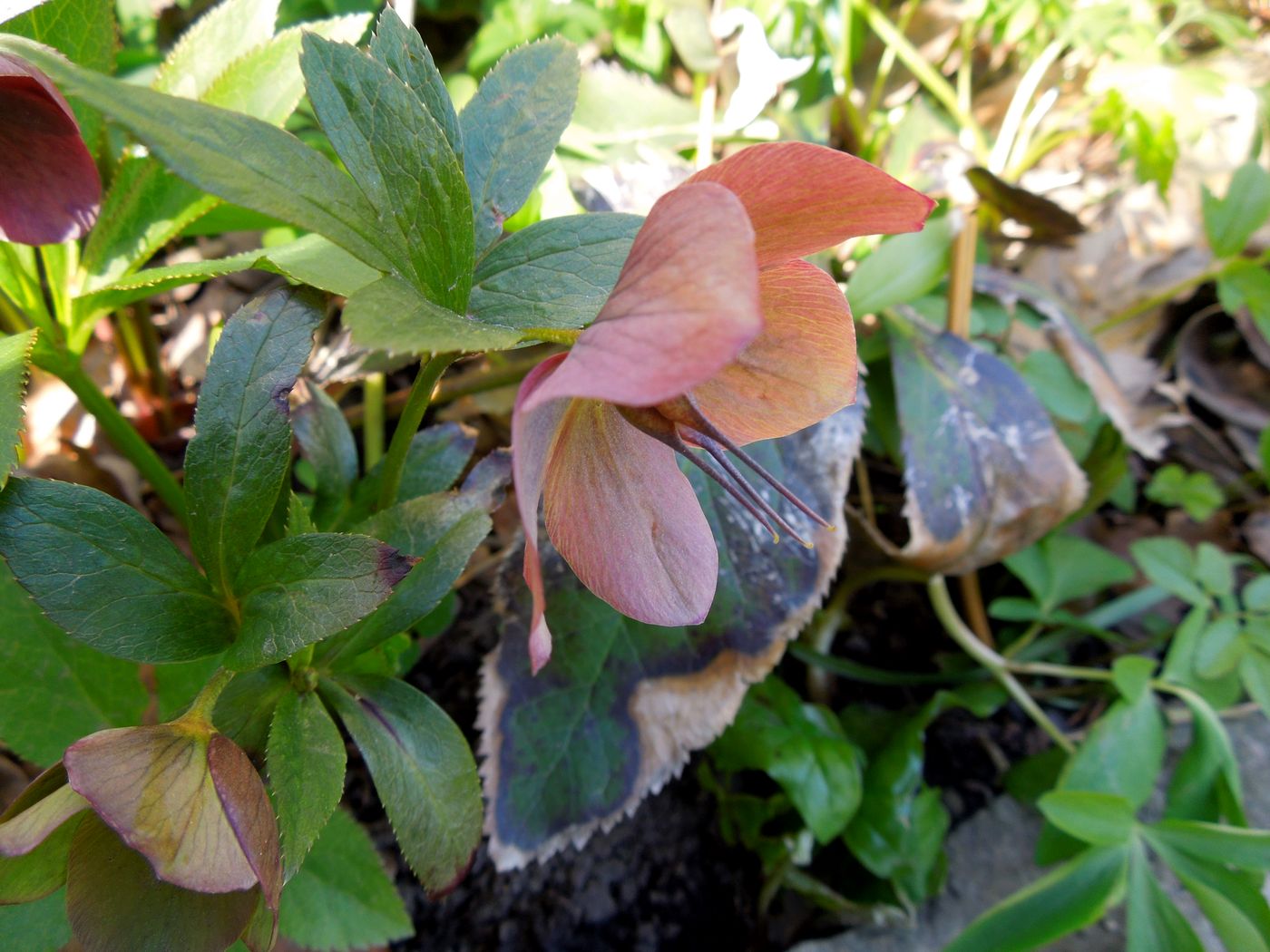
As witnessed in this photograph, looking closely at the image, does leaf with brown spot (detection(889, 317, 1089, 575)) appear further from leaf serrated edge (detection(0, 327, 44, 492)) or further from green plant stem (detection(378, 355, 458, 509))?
leaf serrated edge (detection(0, 327, 44, 492))

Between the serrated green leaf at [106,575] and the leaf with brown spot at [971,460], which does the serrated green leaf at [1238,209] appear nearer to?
the leaf with brown spot at [971,460]

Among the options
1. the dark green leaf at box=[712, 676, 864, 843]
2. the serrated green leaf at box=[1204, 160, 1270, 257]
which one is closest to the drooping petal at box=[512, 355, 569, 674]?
the dark green leaf at box=[712, 676, 864, 843]

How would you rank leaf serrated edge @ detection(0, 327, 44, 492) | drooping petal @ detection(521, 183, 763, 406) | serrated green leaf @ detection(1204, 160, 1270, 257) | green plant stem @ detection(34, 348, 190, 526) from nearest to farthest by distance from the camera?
drooping petal @ detection(521, 183, 763, 406), leaf serrated edge @ detection(0, 327, 44, 492), green plant stem @ detection(34, 348, 190, 526), serrated green leaf @ detection(1204, 160, 1270, 257)

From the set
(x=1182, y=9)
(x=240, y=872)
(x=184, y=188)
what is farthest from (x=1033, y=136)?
(x=240, y=872)

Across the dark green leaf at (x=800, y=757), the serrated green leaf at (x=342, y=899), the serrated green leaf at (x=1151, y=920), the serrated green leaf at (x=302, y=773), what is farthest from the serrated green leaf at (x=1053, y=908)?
the serrated green leaf at (x=302, y=773)

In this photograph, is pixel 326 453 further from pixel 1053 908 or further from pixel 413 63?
pixel 1053 908

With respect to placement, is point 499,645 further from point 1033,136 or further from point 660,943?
point 1033,136
